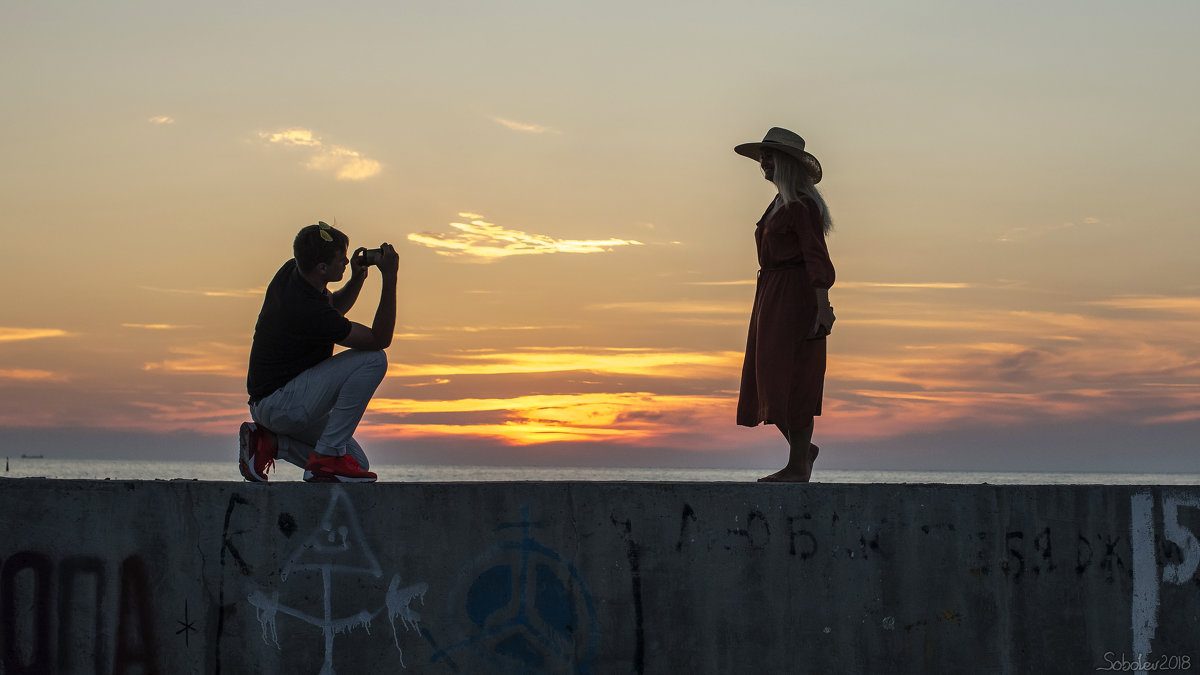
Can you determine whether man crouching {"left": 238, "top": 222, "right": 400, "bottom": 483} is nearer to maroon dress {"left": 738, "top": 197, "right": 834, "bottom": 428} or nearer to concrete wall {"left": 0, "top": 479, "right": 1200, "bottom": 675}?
concrete wall {"left": 0, "top": 479, "right": 1200, "bottom": 675}

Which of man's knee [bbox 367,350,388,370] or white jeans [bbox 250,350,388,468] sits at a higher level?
man's knee [bbox 367,350,388,370]

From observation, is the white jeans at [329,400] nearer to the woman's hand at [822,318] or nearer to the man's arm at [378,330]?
the man's arm at [378,330]

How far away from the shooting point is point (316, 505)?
5.21m

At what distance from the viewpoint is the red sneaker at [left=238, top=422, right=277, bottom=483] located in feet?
18.7

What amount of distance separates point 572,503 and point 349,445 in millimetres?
1452

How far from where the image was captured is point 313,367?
5828mm

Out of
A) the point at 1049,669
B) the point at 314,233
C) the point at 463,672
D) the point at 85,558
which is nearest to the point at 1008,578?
the point at 1049,669

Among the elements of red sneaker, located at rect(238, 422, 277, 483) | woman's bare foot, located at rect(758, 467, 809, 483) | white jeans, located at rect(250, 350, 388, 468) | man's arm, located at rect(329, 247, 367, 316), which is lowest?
woman's bare foot, located at rect(758, 467, 809, 483)

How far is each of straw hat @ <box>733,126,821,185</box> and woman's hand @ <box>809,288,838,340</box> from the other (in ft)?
2.53

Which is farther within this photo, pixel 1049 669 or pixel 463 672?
pixel 1049 669

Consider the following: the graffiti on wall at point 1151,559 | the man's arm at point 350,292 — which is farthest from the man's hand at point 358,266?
the graffiti on wall at point 1151,559

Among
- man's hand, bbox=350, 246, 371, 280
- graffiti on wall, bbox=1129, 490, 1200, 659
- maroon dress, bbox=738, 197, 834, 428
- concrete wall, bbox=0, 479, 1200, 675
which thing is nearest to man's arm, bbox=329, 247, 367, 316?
man's hand, bbox=350, 246, 371, 280

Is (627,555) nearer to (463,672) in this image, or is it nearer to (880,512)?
(463,672)

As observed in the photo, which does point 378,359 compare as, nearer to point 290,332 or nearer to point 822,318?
point 290,332
